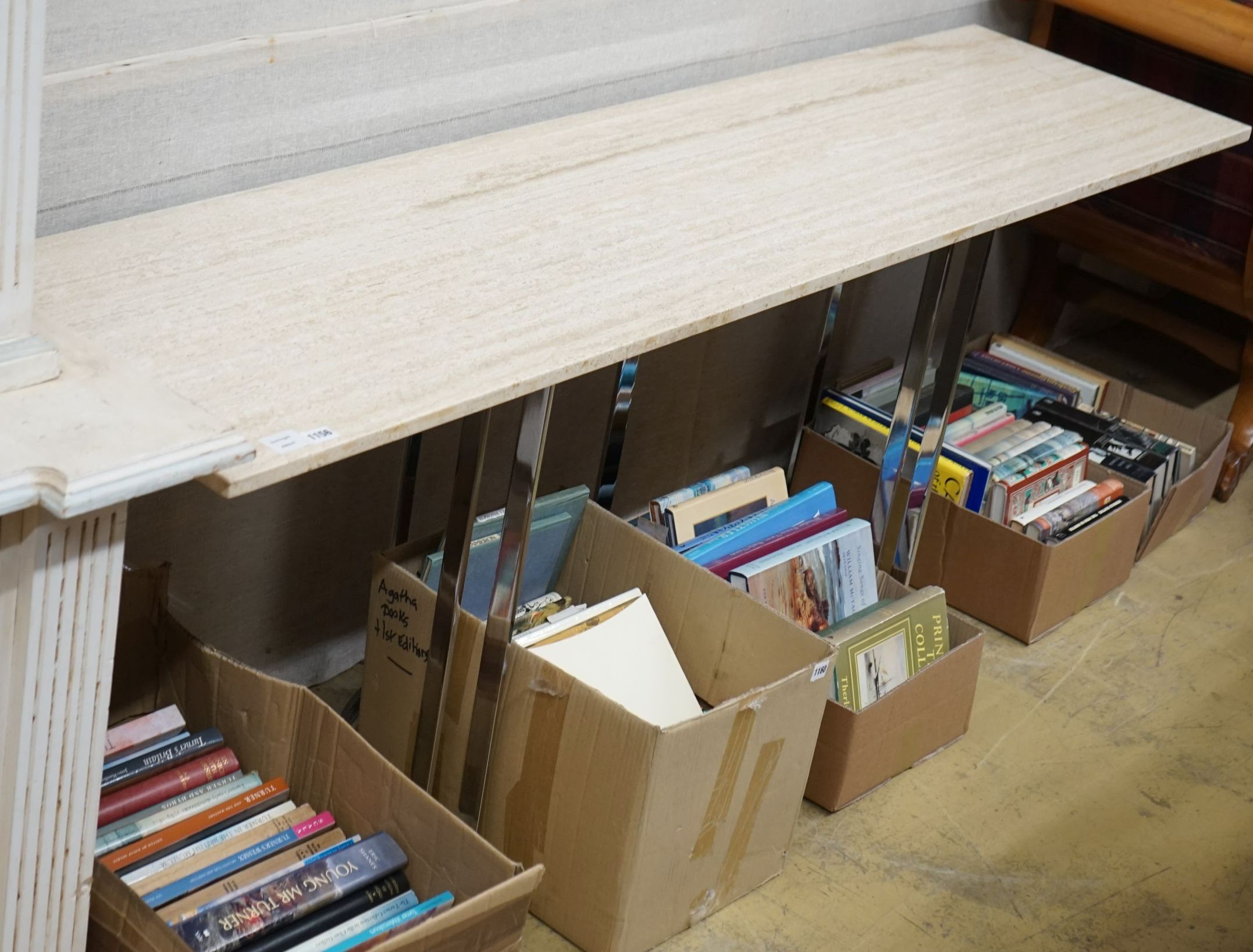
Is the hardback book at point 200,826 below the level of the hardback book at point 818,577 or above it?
below

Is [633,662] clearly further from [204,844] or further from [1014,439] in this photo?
[1014,439]

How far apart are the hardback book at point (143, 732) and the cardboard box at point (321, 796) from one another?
0.16 feet

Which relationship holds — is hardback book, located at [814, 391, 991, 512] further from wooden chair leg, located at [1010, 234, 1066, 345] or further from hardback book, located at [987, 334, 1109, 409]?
wooden chair leg, located at [1010, 234, 1066, 345]

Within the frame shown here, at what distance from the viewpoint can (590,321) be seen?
1.43m

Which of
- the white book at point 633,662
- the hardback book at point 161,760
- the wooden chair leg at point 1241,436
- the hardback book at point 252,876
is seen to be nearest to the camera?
the hardback book at point 252,876

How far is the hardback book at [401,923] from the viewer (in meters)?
1.47

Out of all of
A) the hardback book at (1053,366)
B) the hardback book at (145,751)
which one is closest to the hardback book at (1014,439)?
the hardback book at (1053,366)

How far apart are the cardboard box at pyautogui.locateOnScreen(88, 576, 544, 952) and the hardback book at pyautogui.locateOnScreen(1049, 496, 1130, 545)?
1.24 m

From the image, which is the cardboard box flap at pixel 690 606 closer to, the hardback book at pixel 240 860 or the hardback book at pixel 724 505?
the hardback book at pixel 724 505

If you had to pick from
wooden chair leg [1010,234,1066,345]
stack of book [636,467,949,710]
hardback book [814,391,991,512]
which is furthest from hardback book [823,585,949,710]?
wooden chair leg [1010,234,1066,345]

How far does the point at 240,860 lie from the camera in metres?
1.57

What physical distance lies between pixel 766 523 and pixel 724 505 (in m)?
0.08

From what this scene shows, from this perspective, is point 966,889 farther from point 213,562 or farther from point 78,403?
point 78,403

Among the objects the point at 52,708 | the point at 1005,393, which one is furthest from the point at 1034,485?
the point at 52,708
